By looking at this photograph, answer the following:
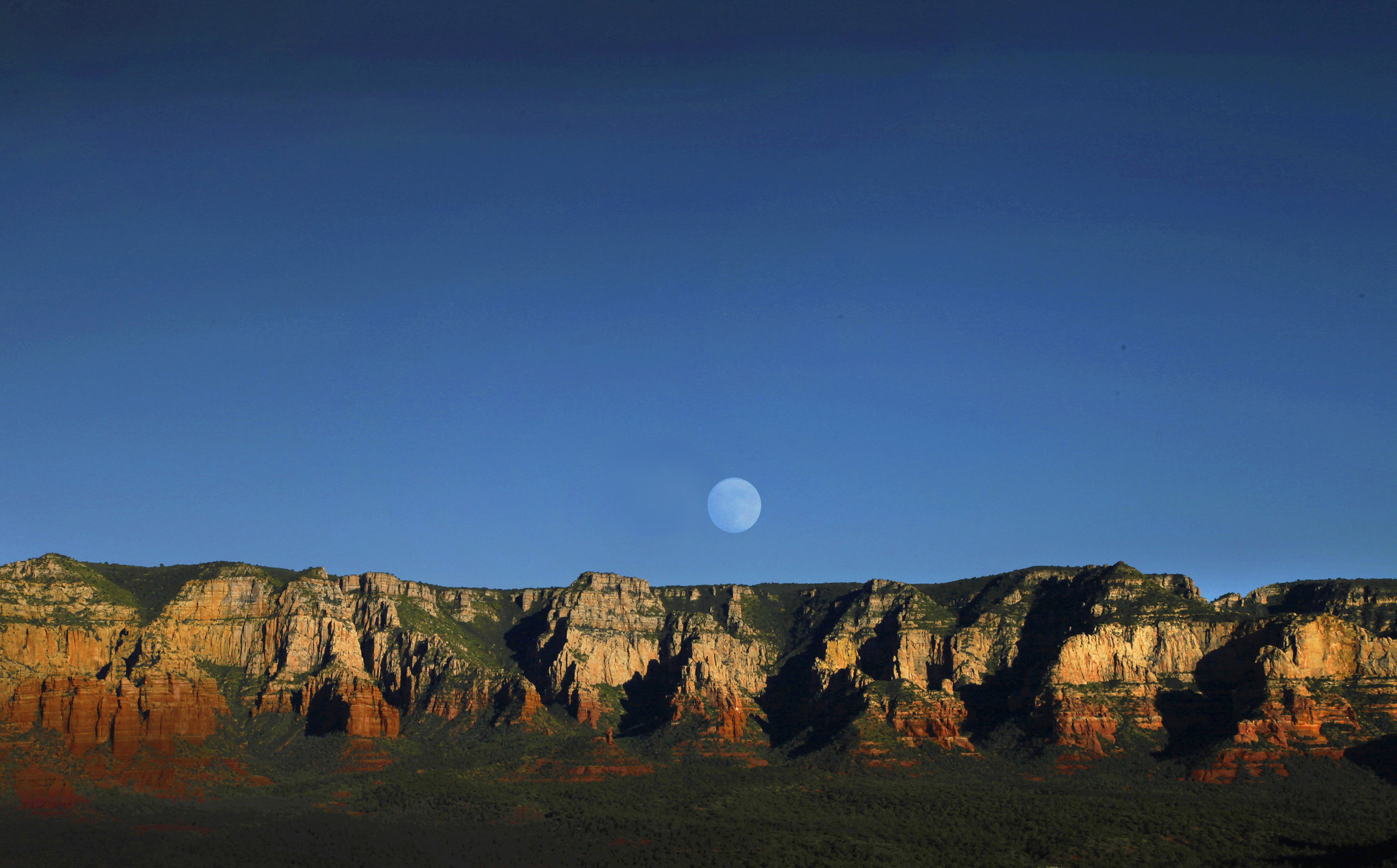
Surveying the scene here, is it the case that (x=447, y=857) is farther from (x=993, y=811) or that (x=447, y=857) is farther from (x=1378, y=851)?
(x=1378, y=851)

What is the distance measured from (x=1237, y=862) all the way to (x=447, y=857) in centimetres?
9771

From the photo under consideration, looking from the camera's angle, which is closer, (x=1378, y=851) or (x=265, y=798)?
(x=1378, y=851)

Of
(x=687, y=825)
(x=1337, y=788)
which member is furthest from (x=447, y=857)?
(x=1337, y=788)

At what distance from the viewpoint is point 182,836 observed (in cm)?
16362

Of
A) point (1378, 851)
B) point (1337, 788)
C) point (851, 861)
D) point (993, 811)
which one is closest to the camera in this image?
point (1378, 851)

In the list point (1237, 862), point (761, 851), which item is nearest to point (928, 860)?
point (761, 851)

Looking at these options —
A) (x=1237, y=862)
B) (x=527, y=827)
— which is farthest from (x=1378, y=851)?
(x=527, y=827)

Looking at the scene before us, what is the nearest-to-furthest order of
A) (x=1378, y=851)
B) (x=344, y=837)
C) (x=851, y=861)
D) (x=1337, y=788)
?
1. (x=1378, y=851)
2. (x=851, y=861)
3. (x=344, y=837)
4. (x=1337, y=788)

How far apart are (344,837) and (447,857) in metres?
17.9

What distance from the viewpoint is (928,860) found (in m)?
157

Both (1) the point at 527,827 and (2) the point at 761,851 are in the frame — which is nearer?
(2) the point at 761,851

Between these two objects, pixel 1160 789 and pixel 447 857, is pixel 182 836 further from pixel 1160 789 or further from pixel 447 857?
pixel 1160 789

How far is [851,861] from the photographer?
156 m

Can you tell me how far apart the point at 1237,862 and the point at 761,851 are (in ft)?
190
